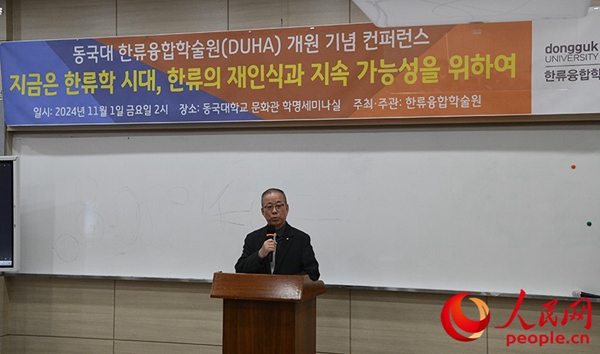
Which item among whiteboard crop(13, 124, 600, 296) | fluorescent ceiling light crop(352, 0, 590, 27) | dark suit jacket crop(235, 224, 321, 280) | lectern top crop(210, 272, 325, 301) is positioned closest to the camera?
fluorescent ceiling light crop(352, 0, 590, 27)

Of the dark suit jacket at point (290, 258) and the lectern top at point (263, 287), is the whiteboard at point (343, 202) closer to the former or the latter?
the dark suit jacket at point (290, 258)

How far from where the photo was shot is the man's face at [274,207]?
4703mm

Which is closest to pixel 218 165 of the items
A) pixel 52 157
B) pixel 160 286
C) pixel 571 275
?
pixel 160 286

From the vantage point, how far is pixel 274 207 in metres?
4.70

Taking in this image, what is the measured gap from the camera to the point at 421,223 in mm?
5145

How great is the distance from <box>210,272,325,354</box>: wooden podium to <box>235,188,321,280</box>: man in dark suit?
0.21 metres

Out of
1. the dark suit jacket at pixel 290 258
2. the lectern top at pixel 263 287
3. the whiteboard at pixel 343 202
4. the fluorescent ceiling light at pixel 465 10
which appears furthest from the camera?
the whiteboard at pixel 343 202

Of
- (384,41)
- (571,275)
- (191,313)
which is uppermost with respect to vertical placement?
(384,41)

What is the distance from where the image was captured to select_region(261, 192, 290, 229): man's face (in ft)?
15.4

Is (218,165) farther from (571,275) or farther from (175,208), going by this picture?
(571,275)

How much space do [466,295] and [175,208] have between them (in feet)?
7.30

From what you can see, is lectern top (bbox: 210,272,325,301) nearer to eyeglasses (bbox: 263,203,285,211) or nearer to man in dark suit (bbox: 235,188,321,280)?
man in dark suit (bbox: 235,188,321,280)

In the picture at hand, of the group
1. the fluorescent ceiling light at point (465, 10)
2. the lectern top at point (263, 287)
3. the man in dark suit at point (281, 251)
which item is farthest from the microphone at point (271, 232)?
the fluorescent ceiling light at point (465, 10)

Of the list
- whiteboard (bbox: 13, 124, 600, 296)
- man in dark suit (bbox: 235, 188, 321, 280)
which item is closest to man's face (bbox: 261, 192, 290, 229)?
man in dark suit (bbox: 235, 188, 321, 280)
